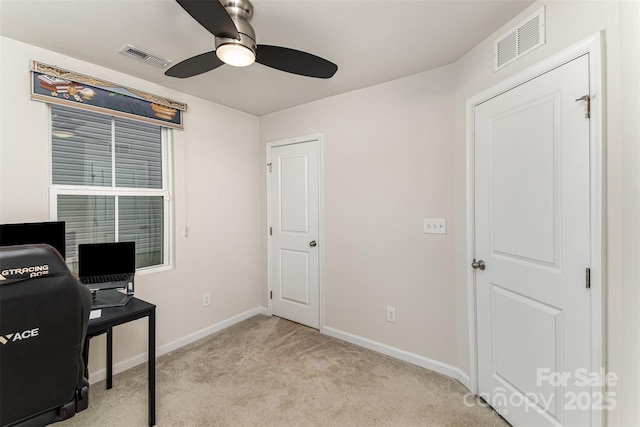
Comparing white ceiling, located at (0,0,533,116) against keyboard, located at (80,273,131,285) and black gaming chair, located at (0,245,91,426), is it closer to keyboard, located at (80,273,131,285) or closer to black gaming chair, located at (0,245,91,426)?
black gaming chair, located at (0,245,91,426)

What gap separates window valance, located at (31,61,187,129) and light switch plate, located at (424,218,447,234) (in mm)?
2435

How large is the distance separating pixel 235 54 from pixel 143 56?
1.10 meters

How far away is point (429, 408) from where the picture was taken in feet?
6.05

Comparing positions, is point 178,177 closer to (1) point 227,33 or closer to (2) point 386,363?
(1) point 227,33

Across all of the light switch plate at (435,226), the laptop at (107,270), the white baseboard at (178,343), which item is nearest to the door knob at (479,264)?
the light switch plate at (435,226)

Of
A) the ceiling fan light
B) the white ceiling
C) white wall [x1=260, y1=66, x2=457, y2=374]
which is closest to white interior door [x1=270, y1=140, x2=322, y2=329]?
white wall [x1=260, y1=66, x2=457, y2=374]

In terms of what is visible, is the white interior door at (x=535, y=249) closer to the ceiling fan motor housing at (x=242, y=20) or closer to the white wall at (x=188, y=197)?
the ceiling fan motor housing at (x=242, y=20)

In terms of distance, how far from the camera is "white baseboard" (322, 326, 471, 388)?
215cm

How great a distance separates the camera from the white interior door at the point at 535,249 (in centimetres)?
131

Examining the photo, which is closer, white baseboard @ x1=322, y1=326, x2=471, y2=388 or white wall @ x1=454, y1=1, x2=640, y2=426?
white wall @ x1=454, y1=1, x2=640, y2=426

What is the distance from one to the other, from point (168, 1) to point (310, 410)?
8.44ft

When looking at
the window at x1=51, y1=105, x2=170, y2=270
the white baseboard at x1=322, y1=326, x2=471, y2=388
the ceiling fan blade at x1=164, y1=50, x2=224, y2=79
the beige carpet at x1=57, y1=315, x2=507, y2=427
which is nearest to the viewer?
the ceiling fan blade at x1=164, y1=50, x2=224, y2=79

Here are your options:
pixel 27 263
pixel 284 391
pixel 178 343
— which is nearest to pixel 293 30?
pixel 27 263

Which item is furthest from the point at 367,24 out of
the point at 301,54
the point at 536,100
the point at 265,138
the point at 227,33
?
the point at 265,138
